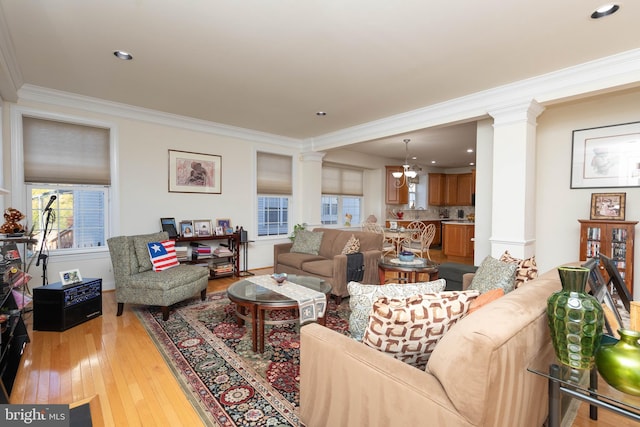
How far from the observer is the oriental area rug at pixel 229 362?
1.88 m

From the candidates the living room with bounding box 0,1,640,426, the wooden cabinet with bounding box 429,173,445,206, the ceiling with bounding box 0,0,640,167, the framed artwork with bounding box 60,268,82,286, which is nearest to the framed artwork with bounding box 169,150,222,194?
the living room with bounding box 0,1,640,426

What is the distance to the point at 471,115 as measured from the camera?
395 centimetres

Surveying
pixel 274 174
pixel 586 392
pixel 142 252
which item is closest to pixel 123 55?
pixel 142 252

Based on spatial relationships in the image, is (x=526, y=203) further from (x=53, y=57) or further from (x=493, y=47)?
(x=53, y=57)

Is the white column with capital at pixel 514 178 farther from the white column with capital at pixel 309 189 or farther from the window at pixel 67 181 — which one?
the window at pixel 67 181

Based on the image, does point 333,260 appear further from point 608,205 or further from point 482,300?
point 608,205

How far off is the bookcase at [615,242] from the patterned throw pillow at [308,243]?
338 cm

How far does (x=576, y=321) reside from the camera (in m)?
1.10

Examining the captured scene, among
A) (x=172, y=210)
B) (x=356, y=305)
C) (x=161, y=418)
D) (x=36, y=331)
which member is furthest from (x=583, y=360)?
(x=172, y=210)

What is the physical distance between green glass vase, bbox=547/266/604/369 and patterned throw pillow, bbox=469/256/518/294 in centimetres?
103

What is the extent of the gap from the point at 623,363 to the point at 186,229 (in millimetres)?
5040

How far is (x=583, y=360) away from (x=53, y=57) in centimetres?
443

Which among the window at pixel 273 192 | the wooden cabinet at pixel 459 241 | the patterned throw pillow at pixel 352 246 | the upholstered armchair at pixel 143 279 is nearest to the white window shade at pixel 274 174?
the window at pixel 273 192

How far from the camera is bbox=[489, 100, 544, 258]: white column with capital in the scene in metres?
3.54
